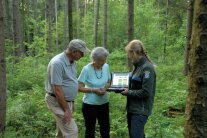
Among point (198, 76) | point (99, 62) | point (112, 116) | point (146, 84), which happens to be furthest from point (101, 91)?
point (198, 76)

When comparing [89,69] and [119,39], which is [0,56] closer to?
[89,69]

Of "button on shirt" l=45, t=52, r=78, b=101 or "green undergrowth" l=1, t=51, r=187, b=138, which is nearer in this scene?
"button on shirt" l=45, t=52, r=78, b=101

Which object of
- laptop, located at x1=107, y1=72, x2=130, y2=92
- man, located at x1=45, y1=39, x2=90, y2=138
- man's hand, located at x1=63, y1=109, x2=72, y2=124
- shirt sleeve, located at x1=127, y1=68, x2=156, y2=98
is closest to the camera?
shirt sleeve, located at x1=127, y1=68, x2=156, y2=98

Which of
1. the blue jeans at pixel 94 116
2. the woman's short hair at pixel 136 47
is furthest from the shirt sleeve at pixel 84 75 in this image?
the woman's short hair at pixel 136 47

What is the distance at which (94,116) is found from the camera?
5445 millimetres

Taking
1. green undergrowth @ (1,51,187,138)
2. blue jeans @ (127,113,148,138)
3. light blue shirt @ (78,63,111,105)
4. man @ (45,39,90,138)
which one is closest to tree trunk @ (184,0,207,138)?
blue jeans @ (127,113,148,138)

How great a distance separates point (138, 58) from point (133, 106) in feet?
2.27

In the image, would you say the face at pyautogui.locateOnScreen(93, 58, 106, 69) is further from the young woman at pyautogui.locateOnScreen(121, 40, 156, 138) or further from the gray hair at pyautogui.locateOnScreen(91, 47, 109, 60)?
the young woman at pyautogui.locateOnScreen(121, 40, 156, 138)

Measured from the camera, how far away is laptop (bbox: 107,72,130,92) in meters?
4.98

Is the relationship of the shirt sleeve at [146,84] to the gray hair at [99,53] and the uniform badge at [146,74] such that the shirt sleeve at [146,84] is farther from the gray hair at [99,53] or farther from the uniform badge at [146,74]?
the gray hair at [99,53]

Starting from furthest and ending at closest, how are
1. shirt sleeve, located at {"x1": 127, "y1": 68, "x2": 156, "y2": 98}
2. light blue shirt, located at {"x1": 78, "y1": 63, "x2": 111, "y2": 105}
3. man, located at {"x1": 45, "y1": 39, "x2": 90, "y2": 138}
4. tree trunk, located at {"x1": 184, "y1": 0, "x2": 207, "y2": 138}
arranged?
light blue shirt, located at {"x1": 78, "y1": 63, "x2": 111, "y2": 105}, man, located at {"x1": 45, "y1": 39, "x2": 90, "y2": 138}, shirt sleeve, located at {"x1": 127, "y1": 68, "x2": 156, "y2": 98}, tree trunk, located at {"x1": 184, "y1": 0, "x2": 207, "y2": 138}

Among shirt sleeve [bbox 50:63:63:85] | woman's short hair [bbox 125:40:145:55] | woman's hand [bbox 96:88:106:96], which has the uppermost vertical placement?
woman's short hair [bbox 125:40:145:55]

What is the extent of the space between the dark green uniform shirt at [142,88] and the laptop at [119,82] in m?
0.25

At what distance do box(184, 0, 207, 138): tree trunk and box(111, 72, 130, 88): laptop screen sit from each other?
3138 millimetres
